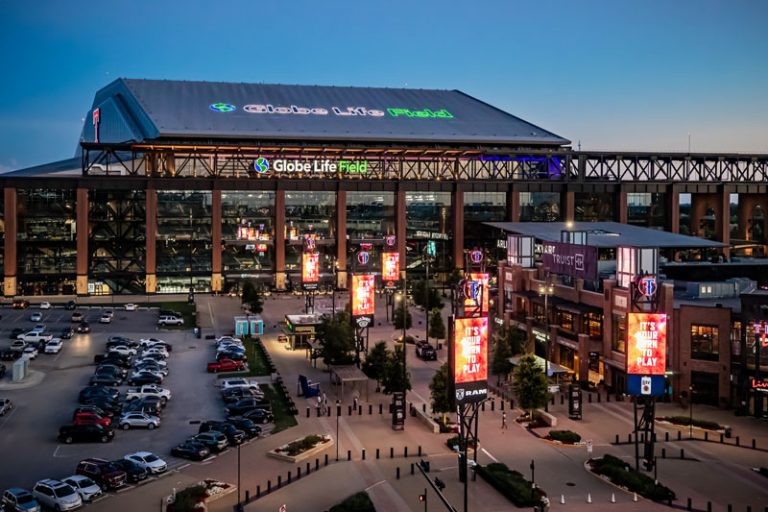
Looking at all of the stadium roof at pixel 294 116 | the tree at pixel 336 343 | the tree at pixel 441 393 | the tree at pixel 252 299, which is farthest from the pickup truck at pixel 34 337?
the stadium roof at pixel 294 116

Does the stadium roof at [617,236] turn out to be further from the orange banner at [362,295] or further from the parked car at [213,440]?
the parked car at [213,440]

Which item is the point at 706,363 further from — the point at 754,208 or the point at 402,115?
the point at 754,208

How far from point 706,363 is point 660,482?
1943 centimetres

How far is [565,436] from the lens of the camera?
166ft

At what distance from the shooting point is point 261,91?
504ft

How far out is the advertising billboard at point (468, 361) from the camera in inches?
1660

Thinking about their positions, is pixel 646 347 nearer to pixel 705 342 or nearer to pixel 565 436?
pixel 565 436

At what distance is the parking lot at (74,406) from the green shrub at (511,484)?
17.5 meters

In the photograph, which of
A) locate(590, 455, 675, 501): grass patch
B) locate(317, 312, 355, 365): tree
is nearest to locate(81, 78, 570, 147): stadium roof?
locate(317, 312, 355, 365): tree

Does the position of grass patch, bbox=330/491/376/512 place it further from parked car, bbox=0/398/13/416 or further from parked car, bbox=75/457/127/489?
parked car, bbox=0/398/13/416

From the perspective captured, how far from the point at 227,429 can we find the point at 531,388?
20.5m

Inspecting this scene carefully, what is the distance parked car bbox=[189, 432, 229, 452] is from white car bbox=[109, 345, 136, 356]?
29119mm

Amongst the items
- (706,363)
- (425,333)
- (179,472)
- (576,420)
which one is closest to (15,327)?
(425,333)

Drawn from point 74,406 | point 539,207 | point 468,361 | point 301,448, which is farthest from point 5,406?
point 539,207
